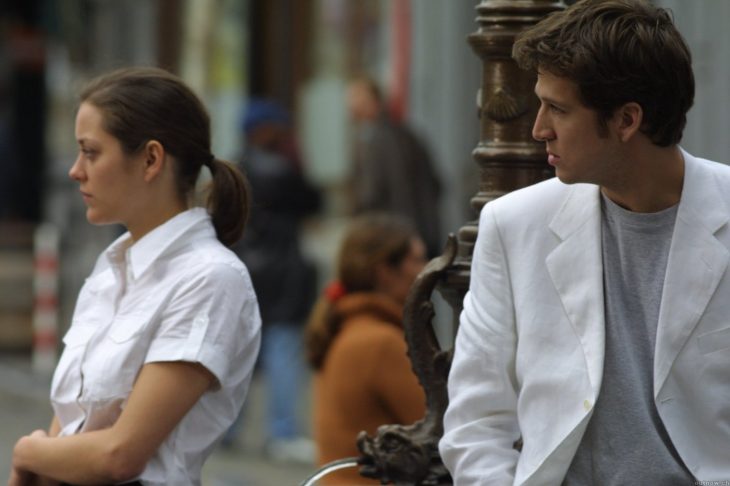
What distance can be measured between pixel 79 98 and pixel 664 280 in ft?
5.08

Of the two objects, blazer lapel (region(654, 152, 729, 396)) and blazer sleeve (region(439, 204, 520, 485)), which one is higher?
blazer lapel (region(654, 152, 729, 396))

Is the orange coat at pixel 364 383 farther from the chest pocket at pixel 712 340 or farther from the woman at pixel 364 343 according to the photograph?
the chest pocket at pixel 712 340

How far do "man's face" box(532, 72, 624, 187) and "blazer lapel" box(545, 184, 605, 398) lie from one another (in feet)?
0.35

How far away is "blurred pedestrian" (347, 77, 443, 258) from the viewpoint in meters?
10.8

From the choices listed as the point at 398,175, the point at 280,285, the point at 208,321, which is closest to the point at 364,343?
the point at 208,321

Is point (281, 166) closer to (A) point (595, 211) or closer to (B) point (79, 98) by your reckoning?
(B) point (79, 98)

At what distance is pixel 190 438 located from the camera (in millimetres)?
3867

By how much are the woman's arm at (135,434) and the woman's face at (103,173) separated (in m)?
0.41

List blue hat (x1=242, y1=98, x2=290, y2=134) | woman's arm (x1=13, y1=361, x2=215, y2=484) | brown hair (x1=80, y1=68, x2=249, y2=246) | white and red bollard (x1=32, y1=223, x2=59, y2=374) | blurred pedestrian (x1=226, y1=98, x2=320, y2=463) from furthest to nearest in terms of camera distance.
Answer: white and red bollard (x1=32, y1=223, x2=59, y2=374) → blue hat (x1=242, y1=98, x2=290, y2=134) → blurred pedestrian (x1=226, y1=98, x2=320, y2=463) → brown hair (x1=80, y1=68, x2=249, y2=246) → woman's arm (x1=13, y1=361, x2=215, y2=484)

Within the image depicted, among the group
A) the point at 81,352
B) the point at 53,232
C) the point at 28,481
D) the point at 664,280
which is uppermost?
the point at 664,280

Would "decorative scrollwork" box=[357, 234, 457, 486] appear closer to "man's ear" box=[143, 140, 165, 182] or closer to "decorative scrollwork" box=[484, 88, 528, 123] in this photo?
"decorative scrollwork" box=[484, 88, 528, 123]

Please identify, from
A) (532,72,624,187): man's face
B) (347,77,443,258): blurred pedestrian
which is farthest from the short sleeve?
(347,77,443,258): blurred pedestrian

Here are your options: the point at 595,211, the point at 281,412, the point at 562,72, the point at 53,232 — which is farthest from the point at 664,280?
the point at 53,232

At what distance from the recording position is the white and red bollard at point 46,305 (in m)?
14.5
